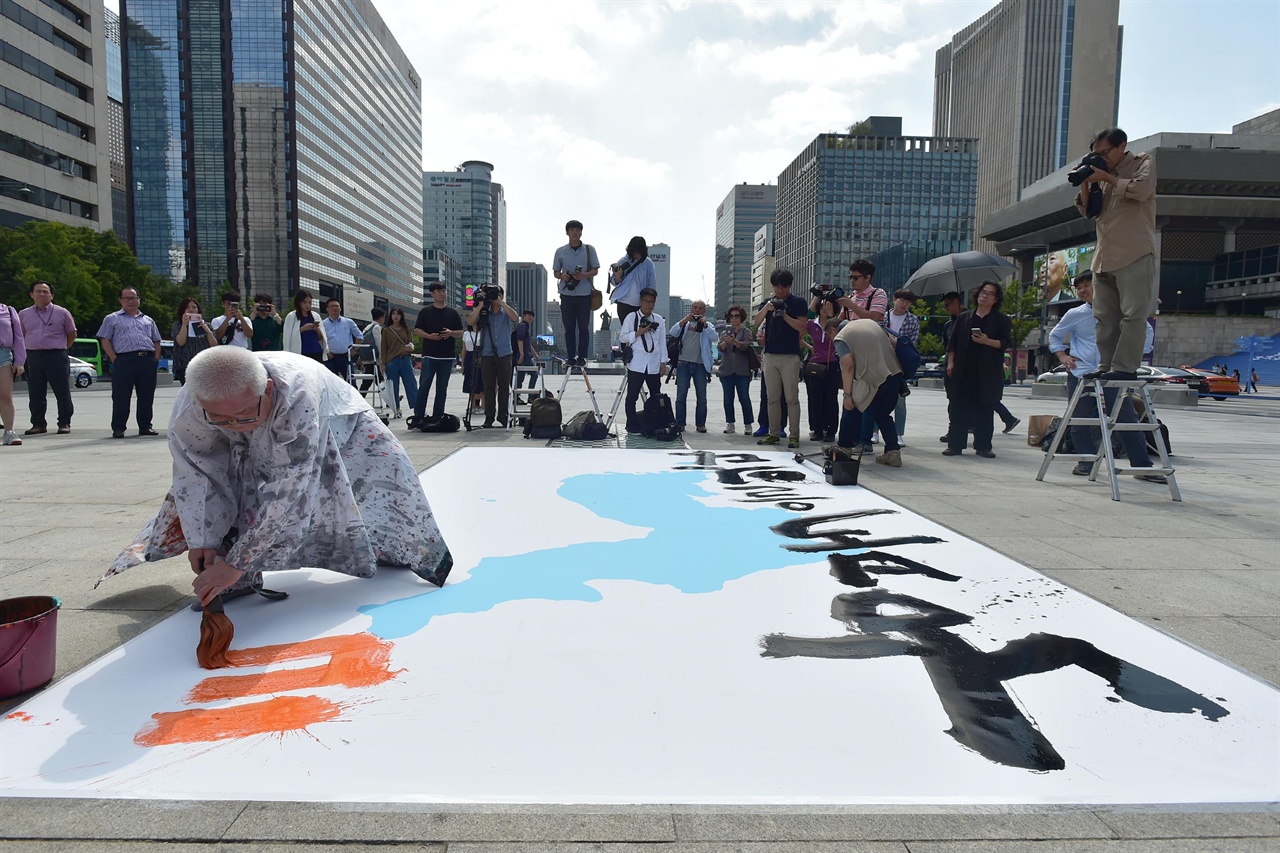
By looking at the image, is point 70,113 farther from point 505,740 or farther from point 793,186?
point 793,186

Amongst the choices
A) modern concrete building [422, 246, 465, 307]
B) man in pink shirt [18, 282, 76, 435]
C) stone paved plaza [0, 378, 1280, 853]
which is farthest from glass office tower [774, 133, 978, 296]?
stone paved plaza [0, 378, 1280, 853]

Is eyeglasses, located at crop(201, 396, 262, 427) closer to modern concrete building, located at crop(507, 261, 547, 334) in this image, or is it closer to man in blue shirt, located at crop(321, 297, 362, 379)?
man in blue shirt, located at crop(321, 297, 362, 379)

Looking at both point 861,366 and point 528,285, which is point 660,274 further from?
point 528,285

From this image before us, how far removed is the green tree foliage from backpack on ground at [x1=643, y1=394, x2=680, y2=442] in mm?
36786

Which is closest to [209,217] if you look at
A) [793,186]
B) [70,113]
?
[70,113]

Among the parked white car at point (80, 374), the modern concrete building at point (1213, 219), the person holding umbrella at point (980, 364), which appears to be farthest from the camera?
the modern concrete building at point (1213, 219)

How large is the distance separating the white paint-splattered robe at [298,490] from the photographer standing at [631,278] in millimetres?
5337

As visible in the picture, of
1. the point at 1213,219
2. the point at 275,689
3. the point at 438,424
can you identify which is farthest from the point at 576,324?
the point at 1213,219

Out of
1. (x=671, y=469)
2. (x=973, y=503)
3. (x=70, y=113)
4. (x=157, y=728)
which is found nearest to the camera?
(x=157, y=728)

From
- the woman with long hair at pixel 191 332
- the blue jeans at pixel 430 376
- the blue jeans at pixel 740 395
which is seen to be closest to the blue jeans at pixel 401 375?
the blue jeans at pixel 430 376

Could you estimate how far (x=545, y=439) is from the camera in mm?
8391

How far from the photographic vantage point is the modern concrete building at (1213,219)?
52.5 meters

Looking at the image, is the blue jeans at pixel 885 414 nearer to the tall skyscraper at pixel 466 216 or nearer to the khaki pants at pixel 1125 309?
the khaki pants at pixel 1125 309

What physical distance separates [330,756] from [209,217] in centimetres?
10156
